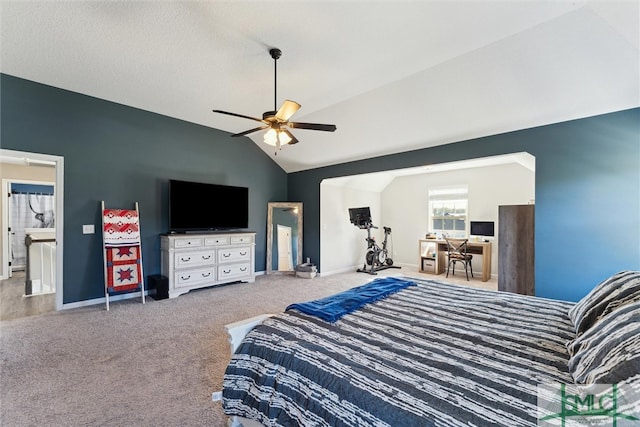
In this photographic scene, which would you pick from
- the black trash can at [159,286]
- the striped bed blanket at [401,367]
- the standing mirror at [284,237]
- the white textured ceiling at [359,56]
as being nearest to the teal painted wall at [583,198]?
the white textured ceiling at [359,56]

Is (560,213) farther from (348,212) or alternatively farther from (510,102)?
(348,212)

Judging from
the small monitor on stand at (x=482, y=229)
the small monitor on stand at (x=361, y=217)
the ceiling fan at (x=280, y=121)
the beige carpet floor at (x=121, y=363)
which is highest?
the ceiling fan at (x=280, y=121)

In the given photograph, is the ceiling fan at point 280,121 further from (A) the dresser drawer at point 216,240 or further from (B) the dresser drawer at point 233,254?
(B) the dresser drawer at point 233,254

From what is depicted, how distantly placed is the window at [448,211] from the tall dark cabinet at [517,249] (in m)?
2.22

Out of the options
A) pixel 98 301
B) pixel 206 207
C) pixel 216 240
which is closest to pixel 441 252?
pixel 216 240

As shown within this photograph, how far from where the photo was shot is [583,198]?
3.20m

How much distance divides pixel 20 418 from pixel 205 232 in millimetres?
3287

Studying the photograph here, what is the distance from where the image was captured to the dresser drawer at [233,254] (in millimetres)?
4966

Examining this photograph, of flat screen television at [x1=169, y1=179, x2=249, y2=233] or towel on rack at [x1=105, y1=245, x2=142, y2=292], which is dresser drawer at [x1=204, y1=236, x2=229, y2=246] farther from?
towel on rack at [x1=105, y1=245, x2=142, y2=292]

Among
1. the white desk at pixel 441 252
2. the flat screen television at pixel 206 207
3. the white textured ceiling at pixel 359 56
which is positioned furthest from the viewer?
the white desk at pixel 441 252

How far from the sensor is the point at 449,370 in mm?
1136

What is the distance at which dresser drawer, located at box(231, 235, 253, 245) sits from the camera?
5133 mm

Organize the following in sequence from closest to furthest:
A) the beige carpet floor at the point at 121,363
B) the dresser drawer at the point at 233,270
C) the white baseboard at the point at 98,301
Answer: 1. the beige carpet floor at the point at 121,363
2. the white baseboard at the point at 98,301
3. the dresser drawer at the point at 233,270

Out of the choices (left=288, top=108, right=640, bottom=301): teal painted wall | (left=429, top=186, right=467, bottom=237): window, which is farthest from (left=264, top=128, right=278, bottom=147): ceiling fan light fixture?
(left=429, top=186, right=467, bottom=237): window
